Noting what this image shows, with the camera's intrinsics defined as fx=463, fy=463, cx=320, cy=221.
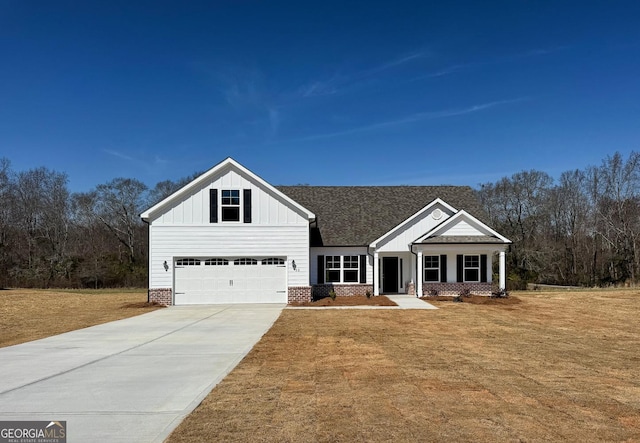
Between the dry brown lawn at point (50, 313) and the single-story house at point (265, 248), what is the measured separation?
9.03 ft

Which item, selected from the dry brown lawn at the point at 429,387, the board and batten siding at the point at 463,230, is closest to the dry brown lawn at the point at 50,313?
the dry brown lawn at the point at 429,387

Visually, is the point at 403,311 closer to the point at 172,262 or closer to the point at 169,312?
the point at 169,312

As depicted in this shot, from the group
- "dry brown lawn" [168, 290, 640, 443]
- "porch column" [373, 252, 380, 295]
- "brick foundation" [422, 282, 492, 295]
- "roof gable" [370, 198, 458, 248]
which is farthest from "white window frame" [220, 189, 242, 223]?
"brick foundation" [422, 282, 492, 295]

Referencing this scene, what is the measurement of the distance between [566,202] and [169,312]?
48140 millimetres

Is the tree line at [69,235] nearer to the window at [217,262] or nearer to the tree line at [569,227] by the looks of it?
the window at [217,262]

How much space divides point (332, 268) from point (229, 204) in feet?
22.2

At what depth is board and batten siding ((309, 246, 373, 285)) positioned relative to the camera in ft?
83.7

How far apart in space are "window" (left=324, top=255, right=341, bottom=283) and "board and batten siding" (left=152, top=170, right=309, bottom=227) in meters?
3.42

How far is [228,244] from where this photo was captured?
2280cm

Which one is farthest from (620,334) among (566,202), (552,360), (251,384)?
(566,202)

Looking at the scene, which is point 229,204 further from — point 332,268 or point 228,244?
point 332,268

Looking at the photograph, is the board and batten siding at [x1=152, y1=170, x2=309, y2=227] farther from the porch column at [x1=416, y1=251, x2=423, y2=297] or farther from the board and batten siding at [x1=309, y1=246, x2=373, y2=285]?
the porch column at [x1=416, y1=251, x2=423, y2=297]

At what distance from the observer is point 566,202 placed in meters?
52.8

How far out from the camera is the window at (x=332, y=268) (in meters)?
25.5
